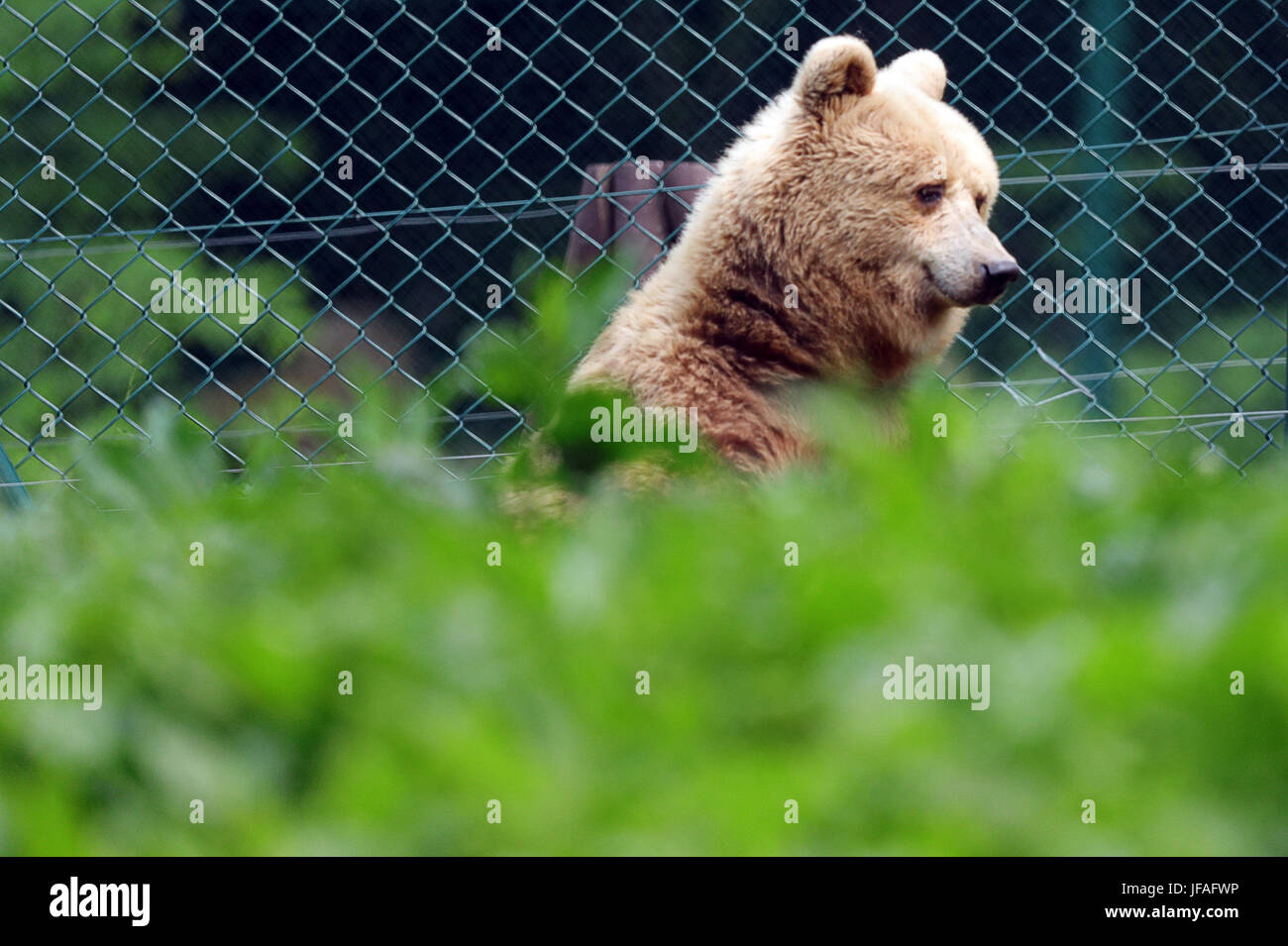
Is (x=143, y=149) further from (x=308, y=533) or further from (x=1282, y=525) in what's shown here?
(x=1282, y=525)

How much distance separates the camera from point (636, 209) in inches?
150

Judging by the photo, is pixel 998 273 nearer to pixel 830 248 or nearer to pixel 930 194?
pixel 930 194

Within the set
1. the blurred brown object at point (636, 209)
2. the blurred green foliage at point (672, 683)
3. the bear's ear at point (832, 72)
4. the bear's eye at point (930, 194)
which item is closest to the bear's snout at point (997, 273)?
the bear's eye at point (930, 194)

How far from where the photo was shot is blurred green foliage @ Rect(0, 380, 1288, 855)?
2.52ft

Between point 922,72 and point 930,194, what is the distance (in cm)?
51

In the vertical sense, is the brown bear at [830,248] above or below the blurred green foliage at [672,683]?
above

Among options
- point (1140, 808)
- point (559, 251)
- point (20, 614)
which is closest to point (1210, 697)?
point (1140, 808)

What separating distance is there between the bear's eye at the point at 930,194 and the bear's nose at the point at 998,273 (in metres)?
0.18

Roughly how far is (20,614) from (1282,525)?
984mm

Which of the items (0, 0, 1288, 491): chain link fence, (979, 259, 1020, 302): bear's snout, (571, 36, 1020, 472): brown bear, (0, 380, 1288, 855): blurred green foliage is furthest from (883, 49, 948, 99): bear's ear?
(0, 380, 1288, 855): blurred green foliage

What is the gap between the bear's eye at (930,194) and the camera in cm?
317

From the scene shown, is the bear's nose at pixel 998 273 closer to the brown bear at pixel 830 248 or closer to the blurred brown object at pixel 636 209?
the brown bear at pixel 830 248

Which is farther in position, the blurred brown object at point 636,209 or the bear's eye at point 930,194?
the blurred brown object at point 636,209

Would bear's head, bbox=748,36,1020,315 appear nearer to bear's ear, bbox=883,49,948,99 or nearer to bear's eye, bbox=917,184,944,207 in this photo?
bear's eye, bbox=917,184,944,207
